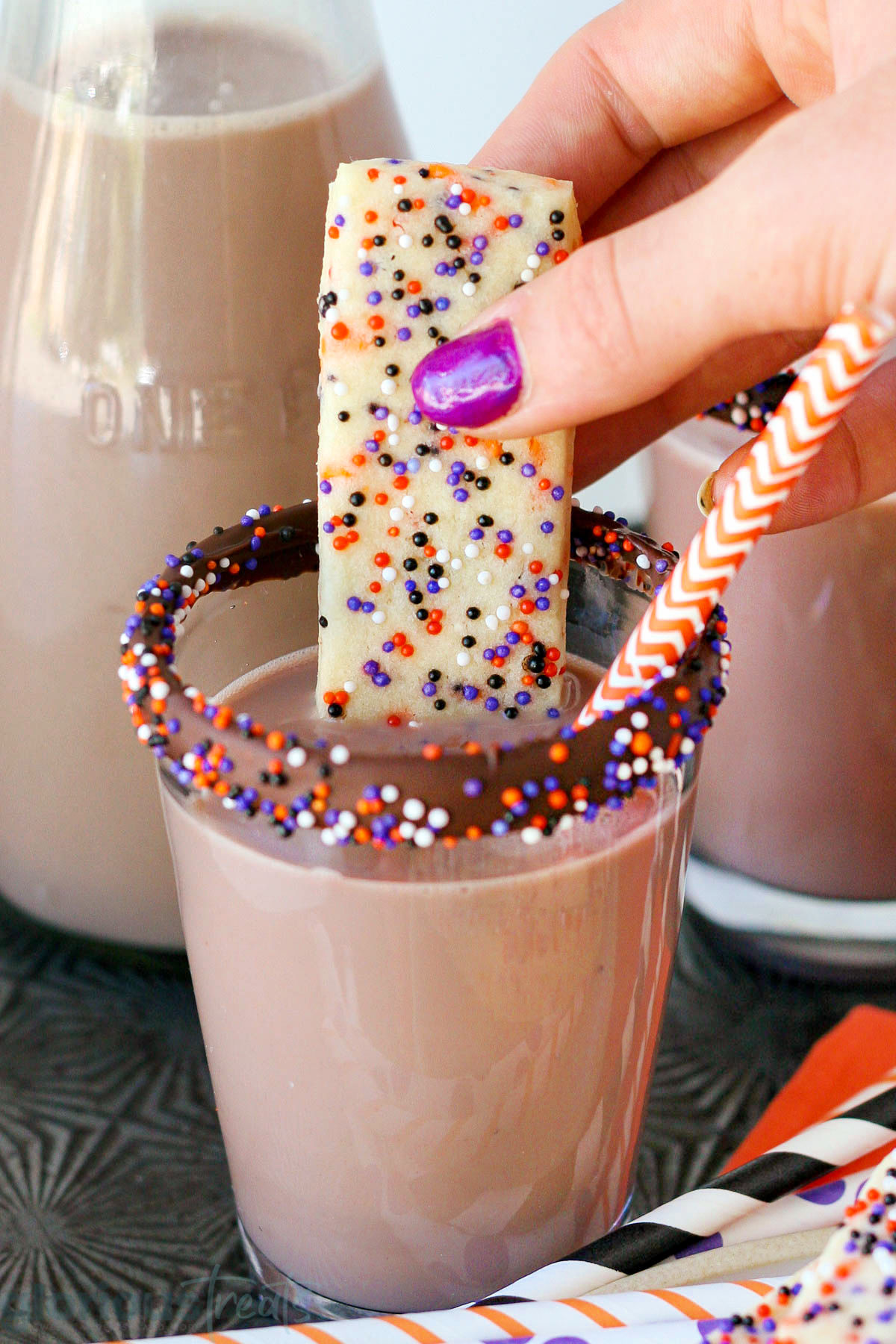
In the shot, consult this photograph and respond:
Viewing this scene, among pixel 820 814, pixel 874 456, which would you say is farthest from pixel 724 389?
pixel 820 814

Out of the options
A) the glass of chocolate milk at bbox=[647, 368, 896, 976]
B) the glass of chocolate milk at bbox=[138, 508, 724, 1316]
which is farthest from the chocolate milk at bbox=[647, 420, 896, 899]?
the glass of chocolate milk at bbox=[138, 508, 724, 1316]

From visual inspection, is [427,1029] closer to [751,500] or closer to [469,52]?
[751,500]

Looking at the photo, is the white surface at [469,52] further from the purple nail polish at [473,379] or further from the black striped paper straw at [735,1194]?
the black striped paper straw at [735,1194]

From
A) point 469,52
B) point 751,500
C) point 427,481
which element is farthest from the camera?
point 469,52

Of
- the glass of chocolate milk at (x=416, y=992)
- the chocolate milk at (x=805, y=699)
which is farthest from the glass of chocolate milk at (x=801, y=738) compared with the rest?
the glass of chocolate milk at (x=416, y=992)

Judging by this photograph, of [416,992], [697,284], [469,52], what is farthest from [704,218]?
[469,52]

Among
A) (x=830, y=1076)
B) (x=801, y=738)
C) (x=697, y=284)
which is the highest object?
(x=697, y=284)
